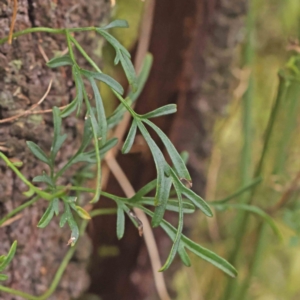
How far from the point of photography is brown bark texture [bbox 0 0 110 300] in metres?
0.39

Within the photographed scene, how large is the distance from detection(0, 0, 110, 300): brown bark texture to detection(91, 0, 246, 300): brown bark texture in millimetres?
185

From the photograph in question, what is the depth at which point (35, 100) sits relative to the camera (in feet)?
1.37

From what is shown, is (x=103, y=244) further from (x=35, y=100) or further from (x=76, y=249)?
(x=35, y=100)

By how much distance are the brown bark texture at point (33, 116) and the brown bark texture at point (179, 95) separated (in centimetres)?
19

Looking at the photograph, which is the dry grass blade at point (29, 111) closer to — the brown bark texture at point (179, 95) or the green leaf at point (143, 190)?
the green leaf at point (143, 190)

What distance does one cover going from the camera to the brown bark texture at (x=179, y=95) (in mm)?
→ 654

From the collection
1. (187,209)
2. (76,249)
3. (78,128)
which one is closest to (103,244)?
(76,249)

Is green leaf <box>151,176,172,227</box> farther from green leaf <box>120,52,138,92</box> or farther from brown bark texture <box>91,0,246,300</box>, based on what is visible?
brown bark texture <box>91,0,246,300</box>

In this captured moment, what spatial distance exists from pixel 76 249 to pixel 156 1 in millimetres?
384

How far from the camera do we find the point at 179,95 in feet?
2.25

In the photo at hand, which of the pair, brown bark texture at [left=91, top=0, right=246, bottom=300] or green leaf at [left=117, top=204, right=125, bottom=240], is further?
brown bark texture at [left=91, top=0, right=246, bottom=300]

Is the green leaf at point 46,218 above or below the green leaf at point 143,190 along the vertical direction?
below

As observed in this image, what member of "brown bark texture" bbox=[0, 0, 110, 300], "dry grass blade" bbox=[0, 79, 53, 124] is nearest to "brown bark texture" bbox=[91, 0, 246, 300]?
"brown bark texture" bbox=[0, 0, 110, 300]

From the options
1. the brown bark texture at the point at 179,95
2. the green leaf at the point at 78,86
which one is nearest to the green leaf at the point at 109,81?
the green leaf at the point at 78,86
